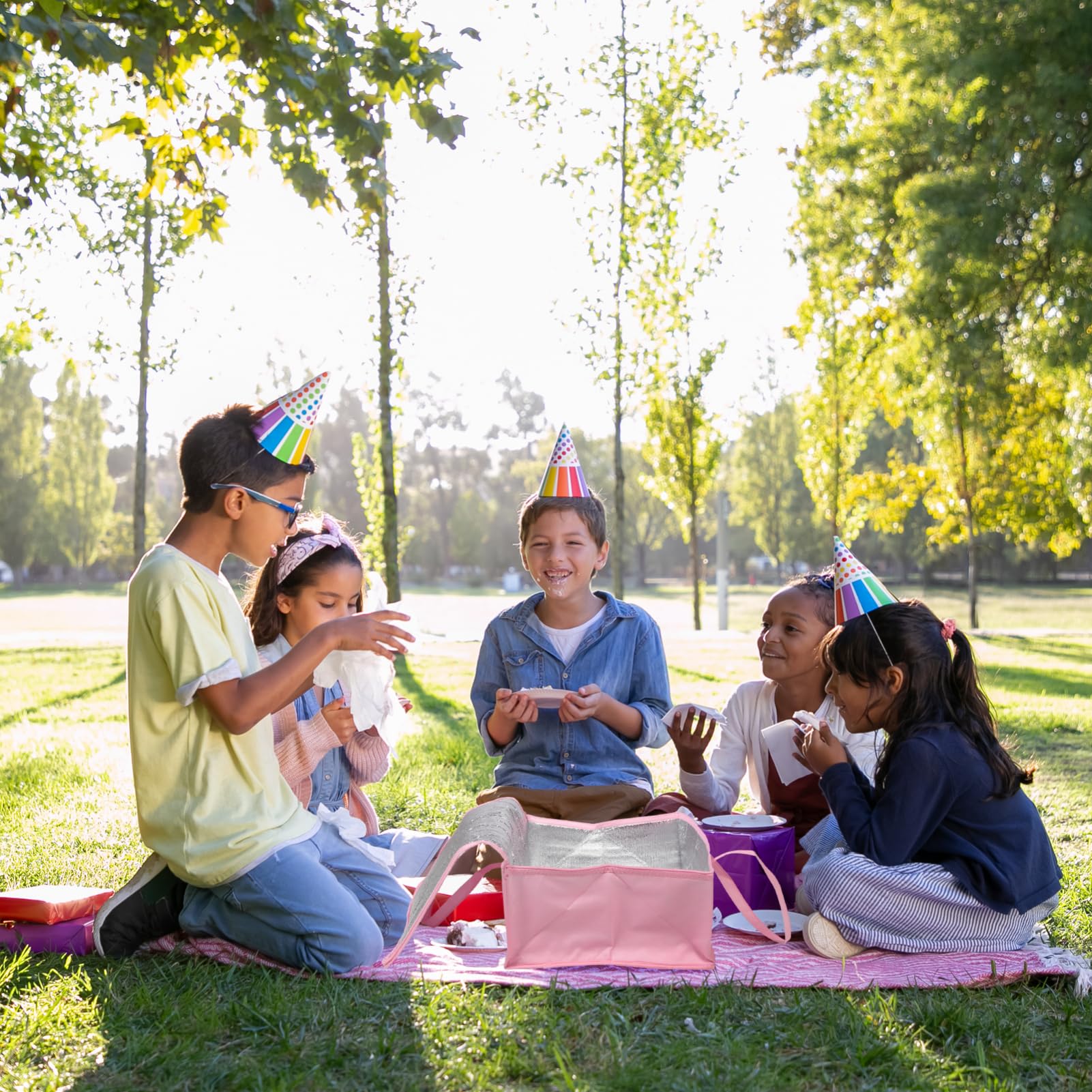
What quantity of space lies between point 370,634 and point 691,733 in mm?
1335

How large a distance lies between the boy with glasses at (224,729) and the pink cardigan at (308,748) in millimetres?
451

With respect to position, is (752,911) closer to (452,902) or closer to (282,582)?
(452,902)

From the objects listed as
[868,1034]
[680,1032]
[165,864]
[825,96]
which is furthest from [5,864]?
[825,96]

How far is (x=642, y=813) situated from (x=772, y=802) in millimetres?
579

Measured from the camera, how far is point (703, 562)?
21.3 m

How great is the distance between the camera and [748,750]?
14.2ft

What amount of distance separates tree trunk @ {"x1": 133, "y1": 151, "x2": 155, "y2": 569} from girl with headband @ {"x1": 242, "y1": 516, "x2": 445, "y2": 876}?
383 inches

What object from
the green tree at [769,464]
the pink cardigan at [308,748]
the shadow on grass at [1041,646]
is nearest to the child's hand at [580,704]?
the pink cardigan at [308,748]

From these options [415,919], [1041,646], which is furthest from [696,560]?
[415,919]

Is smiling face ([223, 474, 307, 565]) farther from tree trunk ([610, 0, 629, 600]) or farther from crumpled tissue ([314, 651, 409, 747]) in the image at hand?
tree trunk ([610, 0, 629, 600])

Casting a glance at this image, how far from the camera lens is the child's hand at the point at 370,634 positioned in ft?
9.62

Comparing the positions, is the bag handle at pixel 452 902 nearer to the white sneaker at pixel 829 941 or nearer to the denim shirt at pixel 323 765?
the denim shirt at pixel 323 765

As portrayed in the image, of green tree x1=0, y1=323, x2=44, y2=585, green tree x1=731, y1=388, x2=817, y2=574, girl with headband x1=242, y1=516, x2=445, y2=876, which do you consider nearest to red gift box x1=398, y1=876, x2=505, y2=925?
girl with headband x1=242, y1=516, x2=445, y2=876

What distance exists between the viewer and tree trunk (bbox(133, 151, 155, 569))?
13.2 meters
